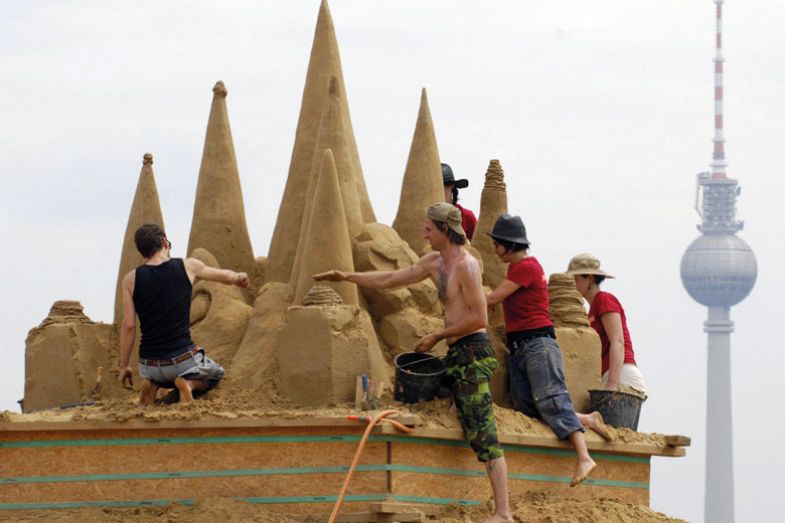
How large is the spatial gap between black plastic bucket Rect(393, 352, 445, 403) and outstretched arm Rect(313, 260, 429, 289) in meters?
0.61

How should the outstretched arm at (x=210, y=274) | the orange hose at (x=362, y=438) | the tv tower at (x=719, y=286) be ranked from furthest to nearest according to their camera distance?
the tv tower at (x=719, y=286)
the outstretched arm at (x=210, y=274)
the orange hose at (x=362, y=438)

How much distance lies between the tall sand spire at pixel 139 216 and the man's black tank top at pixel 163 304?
2.51 metres

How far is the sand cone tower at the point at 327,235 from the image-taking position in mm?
12664

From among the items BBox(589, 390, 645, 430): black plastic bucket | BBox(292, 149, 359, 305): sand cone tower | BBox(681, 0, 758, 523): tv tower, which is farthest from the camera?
BBox(681, 0, 758, 523): tv tower

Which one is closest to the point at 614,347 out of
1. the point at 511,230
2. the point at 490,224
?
the point at 490,224

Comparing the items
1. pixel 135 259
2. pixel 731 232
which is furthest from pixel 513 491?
pixel 731 232

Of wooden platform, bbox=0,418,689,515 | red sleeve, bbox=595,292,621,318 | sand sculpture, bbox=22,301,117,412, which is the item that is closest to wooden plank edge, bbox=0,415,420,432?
wooden platform, bbox=0,418,689,515

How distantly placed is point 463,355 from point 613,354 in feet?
8.09

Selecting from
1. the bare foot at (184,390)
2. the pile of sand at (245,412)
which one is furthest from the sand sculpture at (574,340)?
the bare foot at (184,390)

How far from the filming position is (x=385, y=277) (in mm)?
11562

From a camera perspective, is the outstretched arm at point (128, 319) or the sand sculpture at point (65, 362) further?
the sand sculpture at point (65, 362)

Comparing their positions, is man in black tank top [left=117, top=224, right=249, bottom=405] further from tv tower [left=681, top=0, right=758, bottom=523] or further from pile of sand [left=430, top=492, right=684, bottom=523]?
tv tower [left=681, top=0, right=758, bottom=523]

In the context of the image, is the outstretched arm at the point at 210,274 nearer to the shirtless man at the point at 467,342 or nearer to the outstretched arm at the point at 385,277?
the outstretched arm at the point at 385,277

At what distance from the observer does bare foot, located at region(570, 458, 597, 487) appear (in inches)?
456
